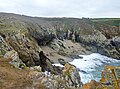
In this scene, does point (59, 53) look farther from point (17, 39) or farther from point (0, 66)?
point (0, 66)

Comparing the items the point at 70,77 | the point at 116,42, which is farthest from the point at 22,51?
the point at 116,42

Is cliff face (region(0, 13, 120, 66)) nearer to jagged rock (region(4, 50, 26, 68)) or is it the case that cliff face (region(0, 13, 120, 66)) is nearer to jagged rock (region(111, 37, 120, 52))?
jagged rock (region(111, 37, 120, 52))

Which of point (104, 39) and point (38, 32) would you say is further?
point (104, 39)

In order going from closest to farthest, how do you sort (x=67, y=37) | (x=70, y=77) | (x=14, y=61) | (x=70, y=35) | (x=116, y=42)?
(x=70, y=77) → (x=14, y=61) → (x=116, y=42) → (x=67, y=37) → (x=70, y=35)

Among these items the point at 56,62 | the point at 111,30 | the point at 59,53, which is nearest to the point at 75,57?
the point at 59,53

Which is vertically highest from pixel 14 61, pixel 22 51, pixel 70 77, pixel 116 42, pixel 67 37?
pixel 14 61

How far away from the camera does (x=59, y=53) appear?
184 feet

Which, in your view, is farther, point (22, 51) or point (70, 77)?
point (22, 51)

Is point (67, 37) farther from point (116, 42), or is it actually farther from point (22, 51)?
point (22, 51)

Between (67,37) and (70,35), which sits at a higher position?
(70,35)

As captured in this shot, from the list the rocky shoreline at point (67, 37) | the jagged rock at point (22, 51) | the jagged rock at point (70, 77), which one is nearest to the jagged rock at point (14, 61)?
the jagged rock at point (70, 77)

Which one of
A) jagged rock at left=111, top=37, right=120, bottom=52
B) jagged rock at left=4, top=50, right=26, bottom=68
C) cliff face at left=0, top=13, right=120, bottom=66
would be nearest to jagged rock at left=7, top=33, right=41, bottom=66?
jagged rock at left=4, top=50, right=26, bottom=68

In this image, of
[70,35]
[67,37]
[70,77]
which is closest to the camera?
[70,77]

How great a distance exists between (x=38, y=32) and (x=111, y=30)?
33.8m
